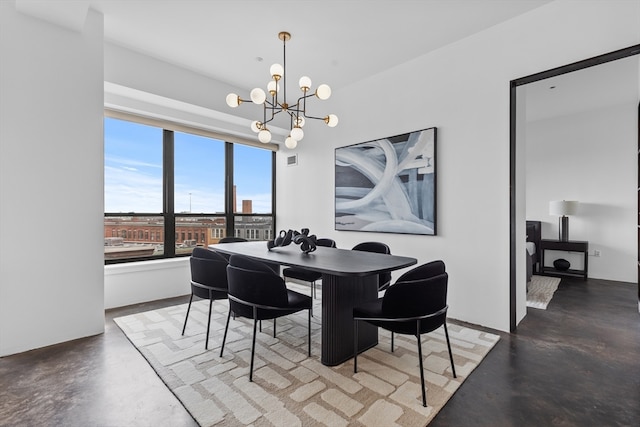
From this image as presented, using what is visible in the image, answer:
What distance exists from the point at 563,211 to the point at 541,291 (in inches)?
69.8

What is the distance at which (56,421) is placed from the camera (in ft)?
5.52

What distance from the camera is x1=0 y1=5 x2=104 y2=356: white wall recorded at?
8.15 ft

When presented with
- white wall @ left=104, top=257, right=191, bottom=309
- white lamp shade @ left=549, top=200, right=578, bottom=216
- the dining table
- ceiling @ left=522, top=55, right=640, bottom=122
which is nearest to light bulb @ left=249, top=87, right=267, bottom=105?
the dining table

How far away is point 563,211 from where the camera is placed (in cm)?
523

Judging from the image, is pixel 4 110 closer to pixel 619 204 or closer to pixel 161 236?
pixel 161 236

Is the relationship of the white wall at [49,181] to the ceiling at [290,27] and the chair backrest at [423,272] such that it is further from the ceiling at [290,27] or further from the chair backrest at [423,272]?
the chair backrest at [423,272]

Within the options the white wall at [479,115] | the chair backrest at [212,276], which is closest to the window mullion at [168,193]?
the chair backrest at [212,276]

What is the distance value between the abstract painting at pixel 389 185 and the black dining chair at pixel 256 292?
2019 millimetres

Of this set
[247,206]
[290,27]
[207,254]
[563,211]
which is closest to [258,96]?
[290,27]

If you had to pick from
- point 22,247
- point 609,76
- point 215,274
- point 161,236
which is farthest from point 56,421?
point 609,76

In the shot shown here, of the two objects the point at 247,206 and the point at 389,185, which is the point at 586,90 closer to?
the point at 389,185

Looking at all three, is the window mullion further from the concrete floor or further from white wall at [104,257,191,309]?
the concrete floor

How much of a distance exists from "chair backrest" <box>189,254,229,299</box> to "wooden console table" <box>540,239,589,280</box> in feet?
18.6

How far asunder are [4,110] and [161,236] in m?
2.23
